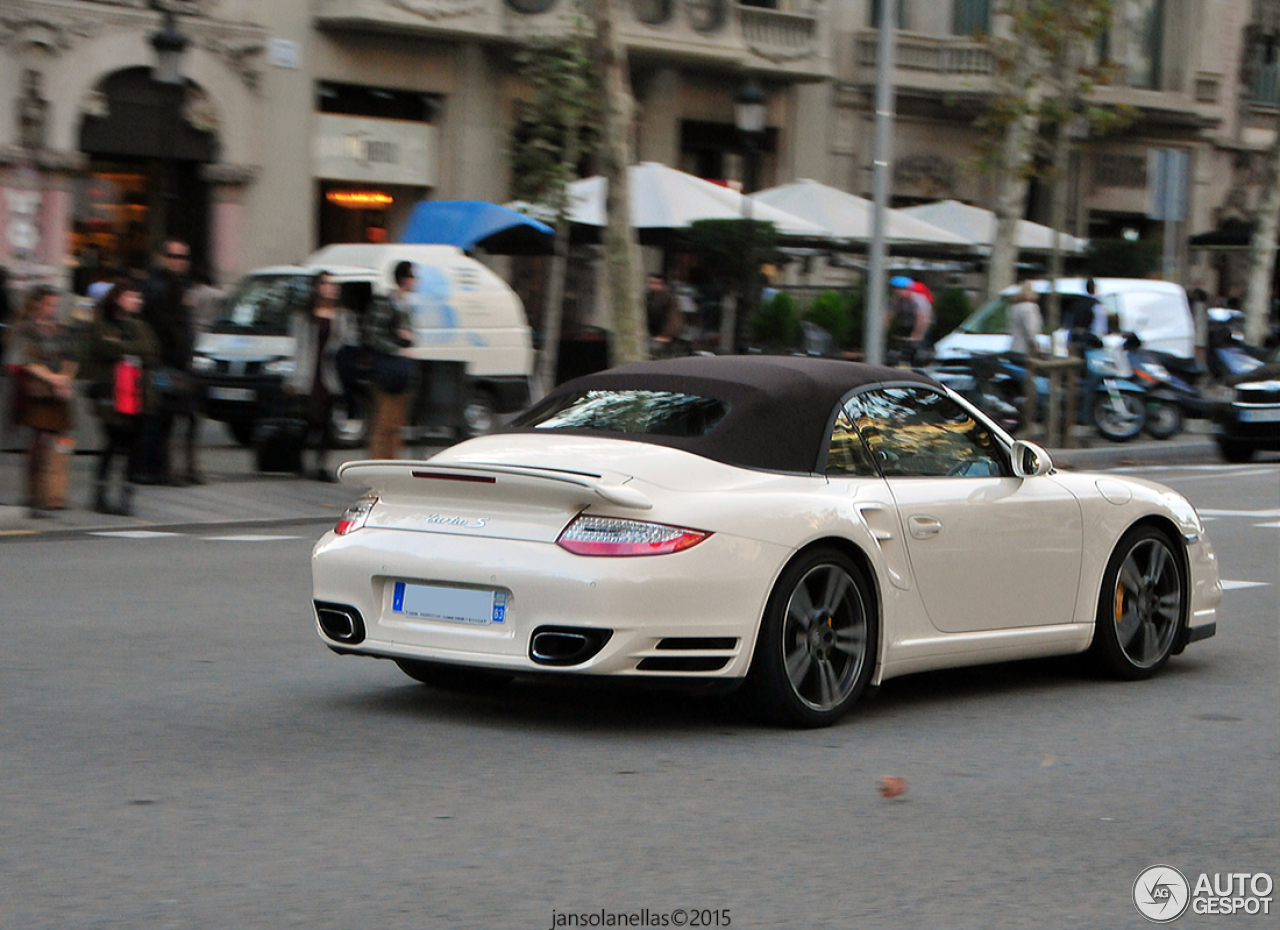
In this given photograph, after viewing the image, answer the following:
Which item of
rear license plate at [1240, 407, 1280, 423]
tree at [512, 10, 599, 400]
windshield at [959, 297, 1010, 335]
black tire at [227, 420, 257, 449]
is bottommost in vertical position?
black tire at [227, 420, 257, 449]

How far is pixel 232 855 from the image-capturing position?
4918mm

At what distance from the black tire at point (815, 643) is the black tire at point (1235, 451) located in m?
16.8

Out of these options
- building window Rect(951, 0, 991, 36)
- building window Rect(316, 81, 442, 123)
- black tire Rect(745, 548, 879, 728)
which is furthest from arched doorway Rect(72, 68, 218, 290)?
black tire Rect(745, 548, 879, 728)

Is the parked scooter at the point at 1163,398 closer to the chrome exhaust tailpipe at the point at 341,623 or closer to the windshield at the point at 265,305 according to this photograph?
the windshield at the point at 265,305

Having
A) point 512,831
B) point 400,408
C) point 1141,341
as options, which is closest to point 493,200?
point 1141,341

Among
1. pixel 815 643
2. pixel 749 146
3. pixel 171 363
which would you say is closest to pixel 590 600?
pixel 815 643

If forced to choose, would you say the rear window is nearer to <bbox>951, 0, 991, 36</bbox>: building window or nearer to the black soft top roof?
the black soft top roof

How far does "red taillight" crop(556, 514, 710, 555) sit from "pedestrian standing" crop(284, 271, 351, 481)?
34.8 feet

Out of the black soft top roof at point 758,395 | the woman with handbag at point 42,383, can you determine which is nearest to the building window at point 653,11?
the woman with handbag at point 42,383

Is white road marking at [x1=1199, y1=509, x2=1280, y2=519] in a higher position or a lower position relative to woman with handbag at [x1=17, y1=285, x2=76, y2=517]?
lower

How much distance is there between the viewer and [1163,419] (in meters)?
24.4

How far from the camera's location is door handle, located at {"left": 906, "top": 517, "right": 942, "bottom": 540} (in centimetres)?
721

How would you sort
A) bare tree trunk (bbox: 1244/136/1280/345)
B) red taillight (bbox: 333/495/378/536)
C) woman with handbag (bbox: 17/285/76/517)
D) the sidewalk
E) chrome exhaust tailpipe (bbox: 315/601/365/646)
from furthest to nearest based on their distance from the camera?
bare tree trunk (bbox: 1244/136/1280/345) < the sidewalk < woman with handbag (bbox: 17/285/76/517) < red taillight (bbox: 333/495/378/536) < chrome exhaust tailpipe (bbox: 315/601/365/646)

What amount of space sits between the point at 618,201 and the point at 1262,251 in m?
21.4
